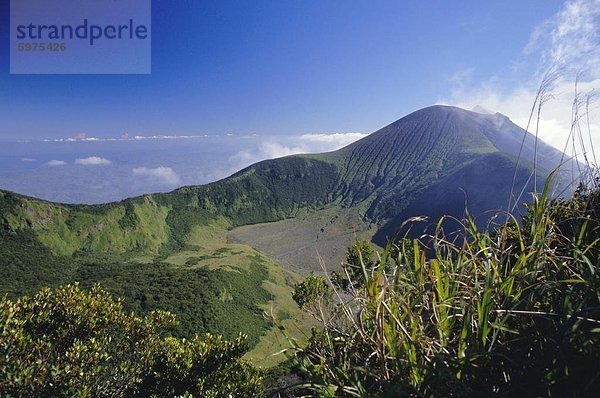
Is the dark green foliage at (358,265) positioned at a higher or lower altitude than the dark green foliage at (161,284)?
higher

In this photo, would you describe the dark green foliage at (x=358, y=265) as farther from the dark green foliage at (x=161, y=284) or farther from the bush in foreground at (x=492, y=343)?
the dark green foliage at (x=161, y=284)

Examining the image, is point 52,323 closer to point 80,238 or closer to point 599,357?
point 599,357

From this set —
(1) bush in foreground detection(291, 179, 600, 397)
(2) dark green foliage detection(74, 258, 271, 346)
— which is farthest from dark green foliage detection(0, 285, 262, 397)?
(2) dark green foliage detection(74, 258, 271, 346)

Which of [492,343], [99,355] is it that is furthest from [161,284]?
[492,343]

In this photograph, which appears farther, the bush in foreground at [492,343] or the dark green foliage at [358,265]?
the dark green foliage at [358,265]

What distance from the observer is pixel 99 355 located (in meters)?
8.60

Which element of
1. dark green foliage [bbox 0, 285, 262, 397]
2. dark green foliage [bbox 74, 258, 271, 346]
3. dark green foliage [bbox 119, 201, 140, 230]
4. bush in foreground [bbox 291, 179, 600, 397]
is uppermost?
bush in foreground [bbox 291, 179, 600, 397]

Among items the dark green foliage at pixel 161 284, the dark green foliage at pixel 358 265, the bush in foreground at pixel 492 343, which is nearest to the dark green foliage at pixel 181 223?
the dark green foliage at pixel 161 284

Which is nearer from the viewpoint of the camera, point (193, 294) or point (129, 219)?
point (193, 294)

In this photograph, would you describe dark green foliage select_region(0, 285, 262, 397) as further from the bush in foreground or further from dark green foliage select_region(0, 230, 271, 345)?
dark green foliage select_region(0, 230, 271, 345)

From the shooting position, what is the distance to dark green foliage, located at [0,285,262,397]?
7426 mm

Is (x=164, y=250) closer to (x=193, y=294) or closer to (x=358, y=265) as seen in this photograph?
(x=193, y=294)

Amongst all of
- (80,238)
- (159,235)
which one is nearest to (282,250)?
(159,235)

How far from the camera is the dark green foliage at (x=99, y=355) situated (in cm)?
743
